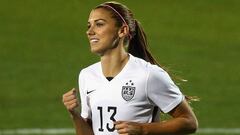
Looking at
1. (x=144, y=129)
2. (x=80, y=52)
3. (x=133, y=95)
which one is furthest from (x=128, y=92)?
(x=80, y=52)

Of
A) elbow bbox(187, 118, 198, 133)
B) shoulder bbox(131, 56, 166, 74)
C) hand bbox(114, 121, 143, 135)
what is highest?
shoulder bbox(131, 56, 166, 74)

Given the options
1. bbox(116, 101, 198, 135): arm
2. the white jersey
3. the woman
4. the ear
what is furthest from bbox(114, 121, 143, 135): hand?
the ear

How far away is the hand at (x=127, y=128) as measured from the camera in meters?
7.20

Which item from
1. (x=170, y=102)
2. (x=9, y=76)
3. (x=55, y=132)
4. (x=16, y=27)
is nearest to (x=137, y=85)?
(x=170, y=102)

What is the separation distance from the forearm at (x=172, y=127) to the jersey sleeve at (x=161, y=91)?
0.15 meters

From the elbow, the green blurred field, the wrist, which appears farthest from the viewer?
the green blurred field

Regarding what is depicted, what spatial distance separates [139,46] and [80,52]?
11.7 meters

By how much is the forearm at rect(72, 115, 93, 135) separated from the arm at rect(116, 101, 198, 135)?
0.63 metres

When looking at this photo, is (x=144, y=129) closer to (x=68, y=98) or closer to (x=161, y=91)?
(x=161, y=91)

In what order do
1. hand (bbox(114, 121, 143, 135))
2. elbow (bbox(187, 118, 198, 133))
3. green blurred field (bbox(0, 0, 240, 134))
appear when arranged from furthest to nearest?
1. green blurred field (bbox(0, 0, 240, 134))
2. elbow (bbox(187, 118, 198, 133))
3. hand (bbox(114, 121, 143, 135))

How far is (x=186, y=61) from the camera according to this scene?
19.2m

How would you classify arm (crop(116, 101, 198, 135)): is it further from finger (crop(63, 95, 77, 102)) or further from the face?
the face

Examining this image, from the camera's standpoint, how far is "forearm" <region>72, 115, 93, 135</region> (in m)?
7.83

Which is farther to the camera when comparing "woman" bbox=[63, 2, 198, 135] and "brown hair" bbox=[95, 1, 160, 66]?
"brown hair" bbox=[95, 1, 160, 66]
